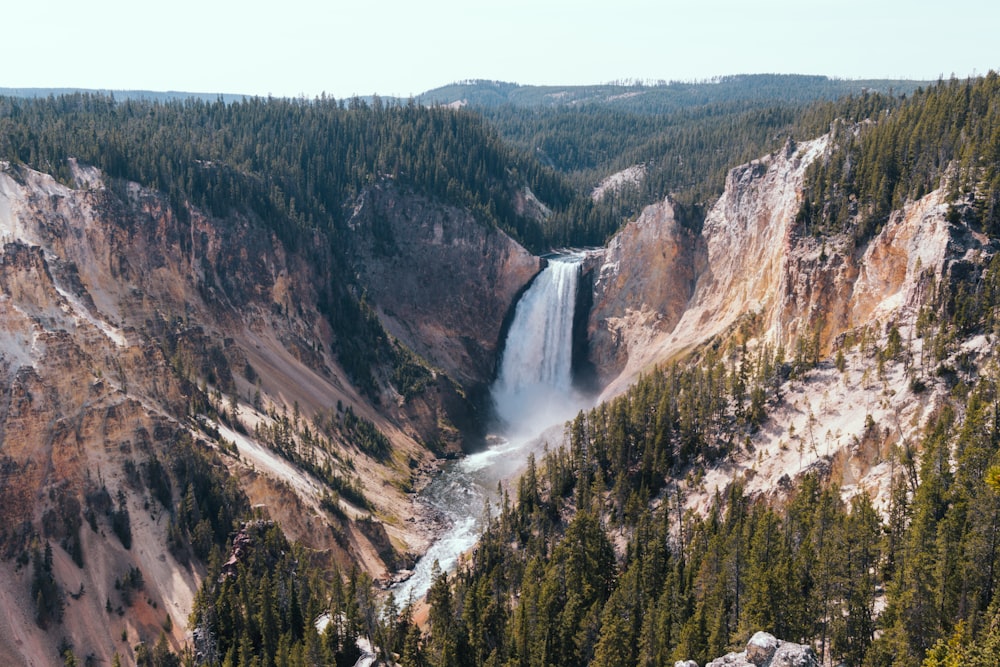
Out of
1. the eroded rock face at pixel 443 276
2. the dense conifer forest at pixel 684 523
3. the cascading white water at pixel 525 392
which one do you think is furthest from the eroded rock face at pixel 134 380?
the eroded rock face at pixel 443 276

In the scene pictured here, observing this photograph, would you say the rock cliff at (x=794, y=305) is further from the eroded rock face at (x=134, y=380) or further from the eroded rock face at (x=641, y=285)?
the eroded rock face at (x=134, y=380)

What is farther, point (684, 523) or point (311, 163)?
point (311, 163)

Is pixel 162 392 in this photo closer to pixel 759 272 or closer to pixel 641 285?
pixel 641 285

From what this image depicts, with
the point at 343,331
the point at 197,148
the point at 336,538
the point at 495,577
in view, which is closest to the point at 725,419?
the point at 495,577

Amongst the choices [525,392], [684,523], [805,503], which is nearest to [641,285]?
[525,392]

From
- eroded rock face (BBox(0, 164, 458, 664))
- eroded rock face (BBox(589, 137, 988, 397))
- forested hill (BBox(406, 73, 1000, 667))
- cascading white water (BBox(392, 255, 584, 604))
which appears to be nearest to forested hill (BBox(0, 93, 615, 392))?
eroded rock face (BBox(0, 164, 458, 664))

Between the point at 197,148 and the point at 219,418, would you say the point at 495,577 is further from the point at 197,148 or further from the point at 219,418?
the point at 197,148

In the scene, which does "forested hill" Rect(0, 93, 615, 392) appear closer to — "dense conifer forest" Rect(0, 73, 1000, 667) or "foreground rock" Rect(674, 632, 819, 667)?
"dense conifer forest" Rect(0, 73, 1000, 667)
